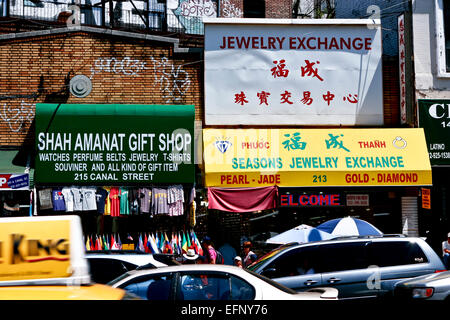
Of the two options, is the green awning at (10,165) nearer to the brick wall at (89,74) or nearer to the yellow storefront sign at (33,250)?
the brick wall at (89,74)

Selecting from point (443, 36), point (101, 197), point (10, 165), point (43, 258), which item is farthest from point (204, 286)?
point (443, 36)

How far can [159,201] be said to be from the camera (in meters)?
16.4

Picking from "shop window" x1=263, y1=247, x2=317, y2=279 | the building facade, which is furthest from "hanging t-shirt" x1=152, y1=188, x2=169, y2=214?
the building facade

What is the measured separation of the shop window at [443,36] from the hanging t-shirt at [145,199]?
8931 millimetres

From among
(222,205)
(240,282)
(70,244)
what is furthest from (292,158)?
(70,244)

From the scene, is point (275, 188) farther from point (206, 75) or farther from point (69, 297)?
point (69, 297)

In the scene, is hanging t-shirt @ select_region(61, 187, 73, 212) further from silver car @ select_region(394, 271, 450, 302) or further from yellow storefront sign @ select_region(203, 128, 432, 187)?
silver car @ select_region(394, 271, 450, 302)

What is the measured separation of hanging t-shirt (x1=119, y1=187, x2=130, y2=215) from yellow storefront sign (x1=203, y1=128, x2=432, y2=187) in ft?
7.13

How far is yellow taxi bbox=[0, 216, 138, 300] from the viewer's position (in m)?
5.86

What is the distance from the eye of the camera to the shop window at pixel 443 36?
17625 mm

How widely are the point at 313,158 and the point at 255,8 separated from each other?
1294 centimetres

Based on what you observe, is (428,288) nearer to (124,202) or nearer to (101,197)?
(124,202)
